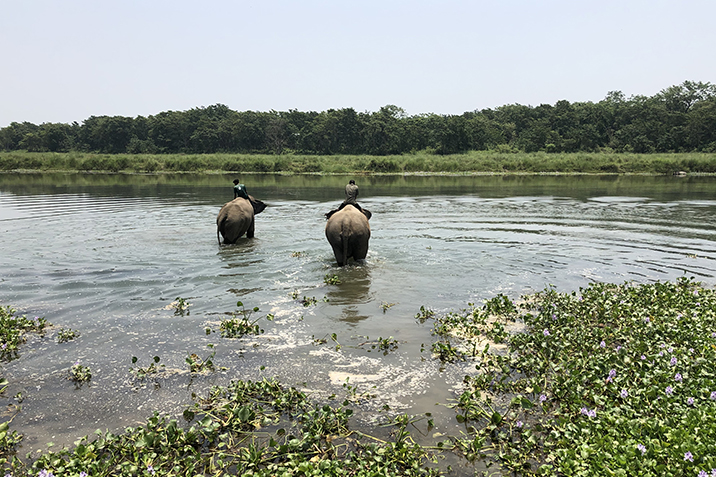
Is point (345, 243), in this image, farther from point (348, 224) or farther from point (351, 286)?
point (351, 286)

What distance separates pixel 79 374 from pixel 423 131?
92330mm

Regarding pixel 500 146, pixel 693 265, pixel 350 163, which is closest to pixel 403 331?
pixel 693 265

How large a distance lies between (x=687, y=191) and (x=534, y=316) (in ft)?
107

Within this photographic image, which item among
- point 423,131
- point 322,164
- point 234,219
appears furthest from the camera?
point 423,131

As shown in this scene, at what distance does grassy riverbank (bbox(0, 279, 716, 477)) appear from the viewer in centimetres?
432

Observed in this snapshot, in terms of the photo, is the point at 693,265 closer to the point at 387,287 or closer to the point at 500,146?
the point at 387,287

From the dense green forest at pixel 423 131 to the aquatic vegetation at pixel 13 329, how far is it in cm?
8470

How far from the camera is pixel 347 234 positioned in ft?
39.3

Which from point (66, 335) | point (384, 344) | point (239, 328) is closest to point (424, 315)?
point (384, 344)

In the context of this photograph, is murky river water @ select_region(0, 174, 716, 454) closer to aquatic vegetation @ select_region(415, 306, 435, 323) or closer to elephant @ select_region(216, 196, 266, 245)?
aquatic vegetation @ select_region(415, 306, 435, 323)

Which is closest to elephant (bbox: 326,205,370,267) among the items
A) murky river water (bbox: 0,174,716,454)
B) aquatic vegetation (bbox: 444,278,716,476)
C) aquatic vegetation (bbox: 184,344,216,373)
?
murky river water (bbox: 0,174,716,454)

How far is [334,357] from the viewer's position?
6.97 metres

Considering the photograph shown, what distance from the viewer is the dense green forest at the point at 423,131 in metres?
84.2

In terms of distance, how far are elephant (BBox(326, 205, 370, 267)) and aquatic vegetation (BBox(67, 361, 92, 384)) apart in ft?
21.7
